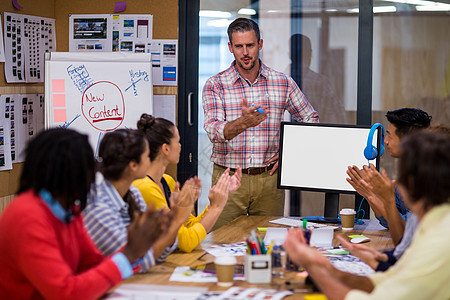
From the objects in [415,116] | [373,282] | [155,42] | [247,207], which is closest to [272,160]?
[247,207]

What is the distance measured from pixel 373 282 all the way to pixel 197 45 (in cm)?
298

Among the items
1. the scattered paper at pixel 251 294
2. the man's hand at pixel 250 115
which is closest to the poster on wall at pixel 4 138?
the man's hand at pixel 250 115

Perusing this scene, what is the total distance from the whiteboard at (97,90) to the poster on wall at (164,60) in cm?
21

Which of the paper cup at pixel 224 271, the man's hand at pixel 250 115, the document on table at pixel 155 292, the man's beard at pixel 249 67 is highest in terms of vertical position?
the man's beard at pixel 249 67

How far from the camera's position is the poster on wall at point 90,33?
453 centimetres

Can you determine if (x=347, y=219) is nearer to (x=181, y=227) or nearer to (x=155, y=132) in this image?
(x=181, y=227)

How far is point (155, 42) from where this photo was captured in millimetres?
4465

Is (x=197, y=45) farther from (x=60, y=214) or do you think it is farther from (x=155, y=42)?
(x=60, y=214)

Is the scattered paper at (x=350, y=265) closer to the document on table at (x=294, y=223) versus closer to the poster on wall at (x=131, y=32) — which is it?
the document on table at (x=294, y=223)

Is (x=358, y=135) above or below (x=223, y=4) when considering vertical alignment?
below

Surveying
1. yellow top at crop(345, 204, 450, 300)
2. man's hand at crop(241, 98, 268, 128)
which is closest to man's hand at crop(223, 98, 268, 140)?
man's hand at crop(241, 98, 268, 128)

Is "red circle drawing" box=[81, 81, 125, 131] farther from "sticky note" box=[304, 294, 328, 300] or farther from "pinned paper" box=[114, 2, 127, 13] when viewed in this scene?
"sticky note" box=[304, 294, 328, 300]

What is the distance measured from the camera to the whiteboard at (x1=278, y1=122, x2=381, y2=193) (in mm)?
3291

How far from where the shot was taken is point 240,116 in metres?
3.76
